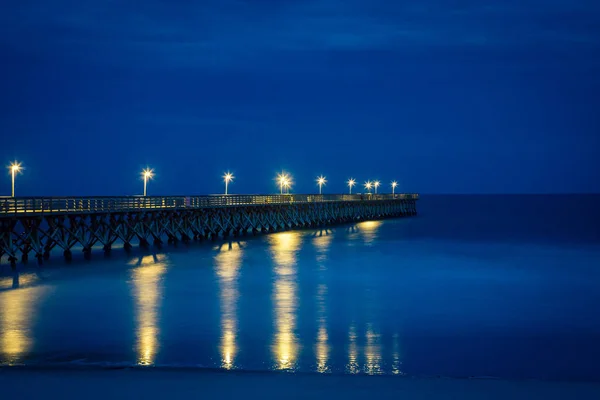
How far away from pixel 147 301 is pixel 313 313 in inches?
214

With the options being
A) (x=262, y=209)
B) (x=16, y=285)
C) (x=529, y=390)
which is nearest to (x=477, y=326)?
(x=529, y=390)

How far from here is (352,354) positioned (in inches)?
522

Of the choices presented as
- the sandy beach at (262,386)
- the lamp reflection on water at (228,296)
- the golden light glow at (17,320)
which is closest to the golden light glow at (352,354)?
the sandy beach at (262,386)

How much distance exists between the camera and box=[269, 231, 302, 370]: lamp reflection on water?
42.9 feet

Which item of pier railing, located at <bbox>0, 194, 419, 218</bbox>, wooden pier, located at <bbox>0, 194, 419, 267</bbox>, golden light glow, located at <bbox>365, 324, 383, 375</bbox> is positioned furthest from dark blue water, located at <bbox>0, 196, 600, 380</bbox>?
pier railing, located at <bbox>0, 194, 419, 218</bbox>

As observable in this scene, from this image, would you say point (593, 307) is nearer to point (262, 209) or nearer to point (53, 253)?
point (53, 253)

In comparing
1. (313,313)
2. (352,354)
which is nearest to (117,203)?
(313,313)

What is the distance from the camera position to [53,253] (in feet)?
109

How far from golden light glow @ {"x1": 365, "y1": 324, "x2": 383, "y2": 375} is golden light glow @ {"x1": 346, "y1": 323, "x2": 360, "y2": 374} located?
0.70 ft

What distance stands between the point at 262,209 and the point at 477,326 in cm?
3695

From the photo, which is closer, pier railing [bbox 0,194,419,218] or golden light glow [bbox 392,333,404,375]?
golden light glow [bbox 392,333,404,375]

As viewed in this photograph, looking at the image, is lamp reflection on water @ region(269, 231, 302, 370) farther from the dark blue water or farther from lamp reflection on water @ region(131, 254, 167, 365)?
lamp reflection on water @ region(131, 254, 167, 365)

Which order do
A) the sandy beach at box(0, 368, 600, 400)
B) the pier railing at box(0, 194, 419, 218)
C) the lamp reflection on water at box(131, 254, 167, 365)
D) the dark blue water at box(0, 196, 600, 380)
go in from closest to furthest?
the sandy beach at box(0, 368, 600, 400), the dark blue water at box(0, 196, 600, 380), the lamp reflection on water at box(131, 254, 167, 365), the pier railing at box(0, 194, 419, 218)

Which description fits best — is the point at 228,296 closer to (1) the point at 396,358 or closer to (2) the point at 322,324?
(2) the point at 322,324
